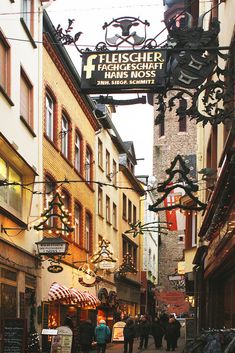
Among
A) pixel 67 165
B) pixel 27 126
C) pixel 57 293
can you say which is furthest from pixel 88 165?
pixel 27 126

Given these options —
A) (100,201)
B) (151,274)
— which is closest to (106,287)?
(100,201)

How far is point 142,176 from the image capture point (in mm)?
65812

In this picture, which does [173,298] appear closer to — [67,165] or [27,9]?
[67,165]

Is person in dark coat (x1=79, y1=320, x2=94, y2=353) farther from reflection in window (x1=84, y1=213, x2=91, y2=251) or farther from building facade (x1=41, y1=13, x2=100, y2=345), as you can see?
reflection in window (x1=84, y1=213, x2=91, y2=251)

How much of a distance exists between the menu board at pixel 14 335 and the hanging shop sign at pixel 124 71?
8.82m

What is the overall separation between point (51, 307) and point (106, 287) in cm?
1319

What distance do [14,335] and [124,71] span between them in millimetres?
9395

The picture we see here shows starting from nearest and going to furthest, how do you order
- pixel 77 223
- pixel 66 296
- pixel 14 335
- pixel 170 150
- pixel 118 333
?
1. pixel 14 335
2. pixel 66 296
3. pixel 77 223
4. pixel 118 333
5. pixel 170 150

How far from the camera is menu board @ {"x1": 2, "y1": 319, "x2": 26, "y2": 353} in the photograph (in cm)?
1772

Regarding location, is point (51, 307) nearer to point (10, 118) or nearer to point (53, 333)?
point (53, 333)

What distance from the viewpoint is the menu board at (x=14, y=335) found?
17.7 meters

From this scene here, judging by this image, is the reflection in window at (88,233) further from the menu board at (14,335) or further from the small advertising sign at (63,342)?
the menu board at (14,335)

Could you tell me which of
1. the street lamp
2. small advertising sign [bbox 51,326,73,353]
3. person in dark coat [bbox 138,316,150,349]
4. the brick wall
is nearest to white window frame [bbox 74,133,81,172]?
person in dark coat [bbox 138,316,150,349]

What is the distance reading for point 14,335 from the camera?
17812mm
